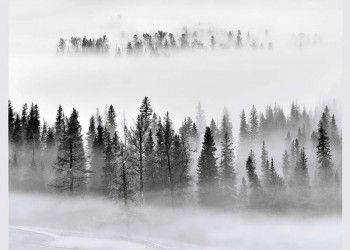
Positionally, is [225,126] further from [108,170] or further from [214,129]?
[108,170]

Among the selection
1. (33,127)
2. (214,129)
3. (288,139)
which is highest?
(33,127)

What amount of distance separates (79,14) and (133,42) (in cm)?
163

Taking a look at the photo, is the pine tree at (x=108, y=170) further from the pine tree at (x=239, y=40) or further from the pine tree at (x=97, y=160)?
the pine tree at (x=239, y=40)

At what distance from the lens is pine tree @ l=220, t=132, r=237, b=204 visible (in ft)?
56.8

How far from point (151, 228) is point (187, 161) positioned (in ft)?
6.30

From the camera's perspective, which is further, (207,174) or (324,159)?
(207,174)

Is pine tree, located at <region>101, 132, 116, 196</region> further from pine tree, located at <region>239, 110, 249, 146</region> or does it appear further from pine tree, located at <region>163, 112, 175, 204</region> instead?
pine tree, located at <region>239, 110, 249, 146</region>

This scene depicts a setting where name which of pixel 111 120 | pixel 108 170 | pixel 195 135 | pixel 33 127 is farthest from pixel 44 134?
pixel 195 135

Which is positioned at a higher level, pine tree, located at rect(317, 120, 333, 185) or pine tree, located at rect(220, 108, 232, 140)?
pine tree, located at rect(220, 108, 232, 140)

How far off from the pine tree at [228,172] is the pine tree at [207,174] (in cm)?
20

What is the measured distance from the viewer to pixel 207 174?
17484mm

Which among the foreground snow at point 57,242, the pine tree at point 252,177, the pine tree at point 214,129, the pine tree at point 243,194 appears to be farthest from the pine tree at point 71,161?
the pine tree at point 252,177

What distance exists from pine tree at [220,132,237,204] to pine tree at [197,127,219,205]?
20 centimetres

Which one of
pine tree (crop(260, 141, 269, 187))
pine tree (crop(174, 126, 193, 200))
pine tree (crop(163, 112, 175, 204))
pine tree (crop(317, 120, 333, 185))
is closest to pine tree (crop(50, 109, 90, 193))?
pine tree (crop(163, 112, 175, 204))
